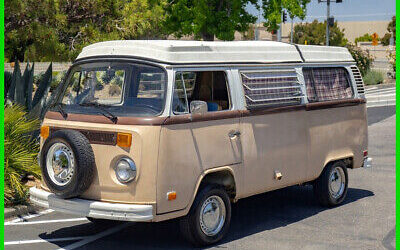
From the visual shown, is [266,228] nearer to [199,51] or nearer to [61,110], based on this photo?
[199,51]

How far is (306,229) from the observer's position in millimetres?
8633

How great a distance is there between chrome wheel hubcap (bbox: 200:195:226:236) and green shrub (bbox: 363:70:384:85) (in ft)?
97.0

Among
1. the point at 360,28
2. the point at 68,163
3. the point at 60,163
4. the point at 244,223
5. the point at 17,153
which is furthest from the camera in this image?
the point at 360,28

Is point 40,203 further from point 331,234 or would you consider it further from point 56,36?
point 56,36

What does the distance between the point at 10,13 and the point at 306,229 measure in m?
6.77

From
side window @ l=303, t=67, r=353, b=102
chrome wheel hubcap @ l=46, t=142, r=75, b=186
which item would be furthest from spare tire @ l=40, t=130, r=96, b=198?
side window @ l=303, t=67, r=353, b=102

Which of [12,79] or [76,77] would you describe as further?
[12,79]

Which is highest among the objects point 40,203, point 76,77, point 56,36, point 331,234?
point 56,36

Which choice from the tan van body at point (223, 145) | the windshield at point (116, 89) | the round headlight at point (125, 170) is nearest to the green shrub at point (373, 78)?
the tan van body at point (223, 145)

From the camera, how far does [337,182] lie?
1006cm

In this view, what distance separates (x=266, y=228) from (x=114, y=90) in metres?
2.72

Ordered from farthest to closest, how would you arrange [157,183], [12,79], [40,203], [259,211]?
[12,79] < [259,211] < [40,203] < [157,183]

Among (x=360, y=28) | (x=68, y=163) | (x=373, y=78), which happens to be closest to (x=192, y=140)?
(x=68, y=163)

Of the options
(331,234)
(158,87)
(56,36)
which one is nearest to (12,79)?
(56,36)
